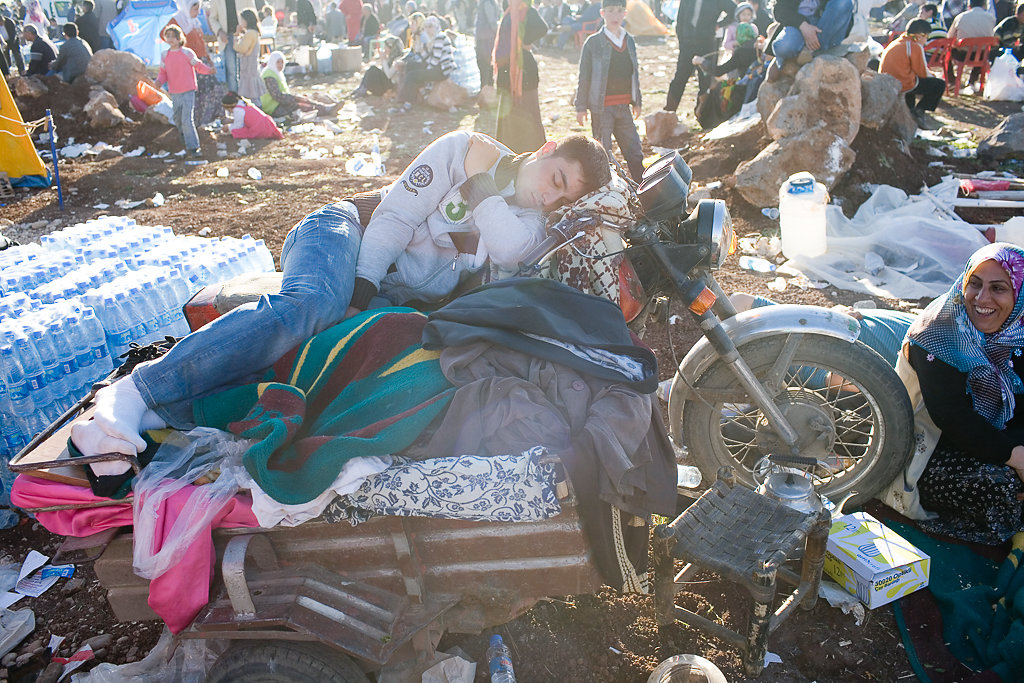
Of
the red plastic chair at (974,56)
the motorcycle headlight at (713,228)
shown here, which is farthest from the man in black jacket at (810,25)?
the red plastic chair at (974,56)

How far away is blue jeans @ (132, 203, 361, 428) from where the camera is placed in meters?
2.49

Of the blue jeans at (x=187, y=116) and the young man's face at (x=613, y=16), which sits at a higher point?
the young man's face at (x=613, y=16)

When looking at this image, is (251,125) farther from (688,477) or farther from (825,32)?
(688,477)

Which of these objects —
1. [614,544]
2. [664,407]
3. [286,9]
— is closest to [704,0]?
[664,407]

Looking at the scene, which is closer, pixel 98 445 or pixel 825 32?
pixel 98 445

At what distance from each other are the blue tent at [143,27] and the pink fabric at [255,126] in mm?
7050

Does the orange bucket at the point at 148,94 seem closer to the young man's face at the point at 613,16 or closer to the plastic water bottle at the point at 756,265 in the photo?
the young man's face at the point at 613,16

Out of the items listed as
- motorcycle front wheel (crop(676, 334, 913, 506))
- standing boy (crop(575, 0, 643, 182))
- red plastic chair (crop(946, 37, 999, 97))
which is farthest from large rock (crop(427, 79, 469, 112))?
motorcycle front wheel (crop(676, 334, 913, 506))

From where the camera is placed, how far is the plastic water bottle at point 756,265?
622cm

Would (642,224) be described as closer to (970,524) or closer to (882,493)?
(882,493)

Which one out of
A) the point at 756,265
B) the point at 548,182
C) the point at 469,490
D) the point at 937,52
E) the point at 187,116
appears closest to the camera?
the point at 469,490

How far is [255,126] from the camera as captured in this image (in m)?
11.8

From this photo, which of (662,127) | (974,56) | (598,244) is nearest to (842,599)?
(598,244)

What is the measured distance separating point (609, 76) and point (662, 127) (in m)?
2.76
